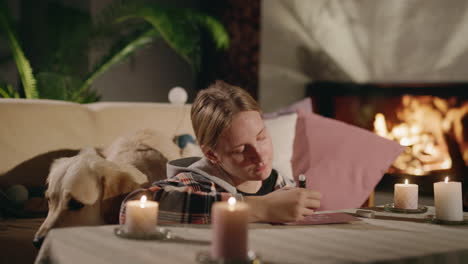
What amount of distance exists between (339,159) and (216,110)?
3.74 feet

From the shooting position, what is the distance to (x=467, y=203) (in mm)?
3271

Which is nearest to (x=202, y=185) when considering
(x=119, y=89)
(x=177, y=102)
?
(x=177, y=102)

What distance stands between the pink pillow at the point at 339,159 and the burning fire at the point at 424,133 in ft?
3.76

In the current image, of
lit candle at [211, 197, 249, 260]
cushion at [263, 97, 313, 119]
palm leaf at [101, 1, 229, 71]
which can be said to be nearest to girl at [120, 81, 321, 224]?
lit candle at [211, 197, 249, 260]

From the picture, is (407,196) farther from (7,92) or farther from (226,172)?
(7,92)

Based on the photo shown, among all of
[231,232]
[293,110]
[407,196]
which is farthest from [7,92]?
[231,232]

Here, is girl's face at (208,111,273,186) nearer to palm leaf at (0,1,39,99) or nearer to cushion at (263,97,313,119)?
cushion at (263,97,313,119)

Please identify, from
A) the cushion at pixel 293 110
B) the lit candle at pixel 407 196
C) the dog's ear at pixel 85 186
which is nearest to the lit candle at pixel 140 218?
the dog's ear at pixel 85 186

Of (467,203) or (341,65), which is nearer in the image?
(467,203)

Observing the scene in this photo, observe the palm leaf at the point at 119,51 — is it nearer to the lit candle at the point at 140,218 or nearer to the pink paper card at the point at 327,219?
the pink paper card at the point at 327,219

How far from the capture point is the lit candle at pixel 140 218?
1122mm

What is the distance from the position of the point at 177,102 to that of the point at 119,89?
1.88m

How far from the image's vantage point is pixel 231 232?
91cm

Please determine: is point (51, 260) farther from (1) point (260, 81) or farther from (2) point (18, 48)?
(1) point (260, 81)
